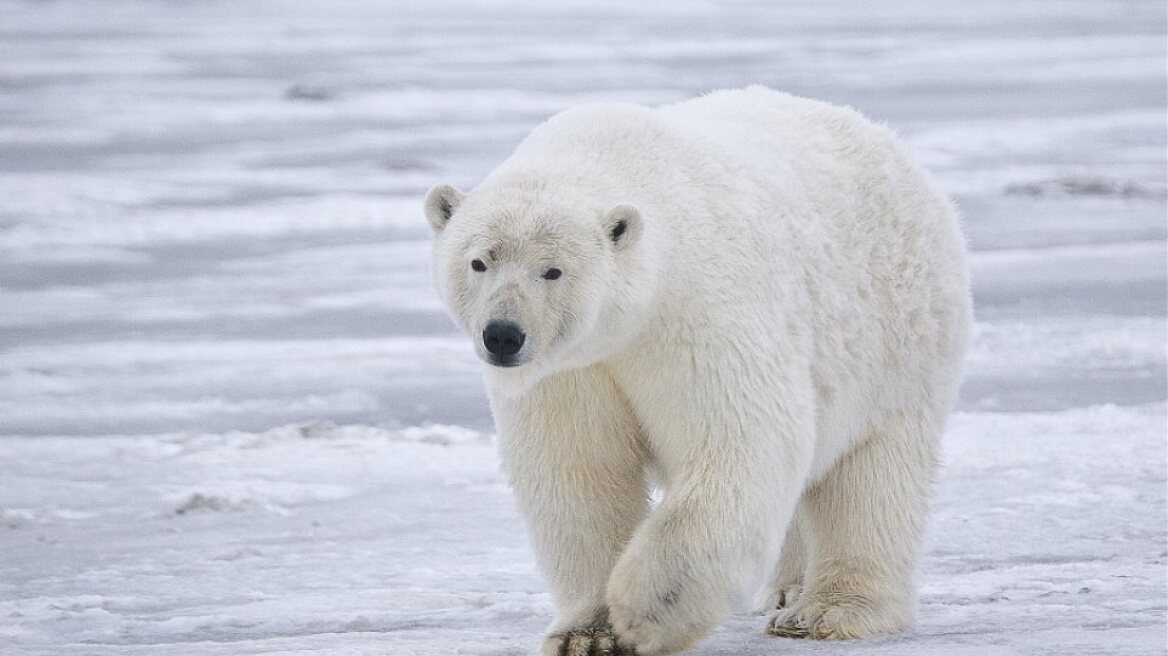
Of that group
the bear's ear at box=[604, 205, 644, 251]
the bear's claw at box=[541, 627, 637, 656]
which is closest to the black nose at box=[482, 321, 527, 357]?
the bear's ear at box=[604, 205, 644, 251]

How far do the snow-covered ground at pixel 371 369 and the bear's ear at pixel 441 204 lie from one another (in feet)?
3.03

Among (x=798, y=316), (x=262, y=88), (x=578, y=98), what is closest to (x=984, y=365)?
(x=798, y=316)

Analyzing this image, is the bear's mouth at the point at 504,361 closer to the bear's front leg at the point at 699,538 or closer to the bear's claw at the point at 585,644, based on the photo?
the bear's front leg at the point at 699,538

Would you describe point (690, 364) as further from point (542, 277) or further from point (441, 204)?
point (441, 204)

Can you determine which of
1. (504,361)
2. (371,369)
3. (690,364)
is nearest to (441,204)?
(504,361)

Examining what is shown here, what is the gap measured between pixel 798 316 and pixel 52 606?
2.01 meters

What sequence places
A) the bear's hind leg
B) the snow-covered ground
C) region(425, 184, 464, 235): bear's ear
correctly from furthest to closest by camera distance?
the snow-covered ground, the bear's hind leg, region(425, 184, 464, 235): bear's ear

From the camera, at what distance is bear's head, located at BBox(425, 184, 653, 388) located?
3438mm

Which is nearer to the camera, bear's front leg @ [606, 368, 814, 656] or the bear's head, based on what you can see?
the bear's head

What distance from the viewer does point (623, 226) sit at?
3545 mm

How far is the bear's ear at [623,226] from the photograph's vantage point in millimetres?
3537

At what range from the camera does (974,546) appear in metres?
5.02

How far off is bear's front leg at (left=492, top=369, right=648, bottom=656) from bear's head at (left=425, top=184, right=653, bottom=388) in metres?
0.20

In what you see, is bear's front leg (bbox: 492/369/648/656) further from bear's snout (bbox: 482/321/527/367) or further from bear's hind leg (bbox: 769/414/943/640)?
bear's hind leg (bbox: 769/414/943/640)
